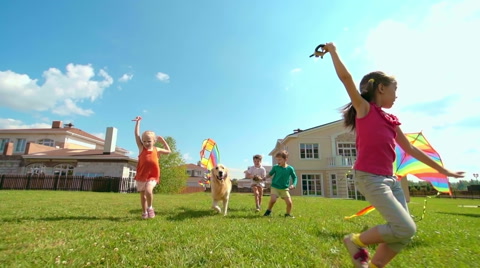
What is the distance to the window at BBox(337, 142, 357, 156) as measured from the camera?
31578mm

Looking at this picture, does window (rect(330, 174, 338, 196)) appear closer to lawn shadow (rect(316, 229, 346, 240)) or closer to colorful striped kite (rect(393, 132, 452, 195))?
colorful striped kite (rect(393, 132, 452, 195))

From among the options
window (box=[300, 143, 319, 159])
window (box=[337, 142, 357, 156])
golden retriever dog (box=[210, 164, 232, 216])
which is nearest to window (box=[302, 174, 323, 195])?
window (box=[300, 143, 319, 159])

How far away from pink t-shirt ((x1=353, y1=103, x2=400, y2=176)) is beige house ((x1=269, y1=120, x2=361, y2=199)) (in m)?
28.7

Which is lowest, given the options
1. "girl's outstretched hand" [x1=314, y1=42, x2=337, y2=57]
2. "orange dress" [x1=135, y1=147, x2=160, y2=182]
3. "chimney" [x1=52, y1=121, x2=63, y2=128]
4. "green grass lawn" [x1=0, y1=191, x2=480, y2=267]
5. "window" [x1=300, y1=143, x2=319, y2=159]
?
"green grass lawn" [x1=0, y1=191, x2=480, y2=267]

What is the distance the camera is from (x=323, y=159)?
3108cm

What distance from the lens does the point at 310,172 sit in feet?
101

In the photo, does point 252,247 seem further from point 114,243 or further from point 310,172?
point 310,172

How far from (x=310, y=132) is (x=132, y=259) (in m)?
30.7

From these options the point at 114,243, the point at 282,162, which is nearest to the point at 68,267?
the point at 114,243

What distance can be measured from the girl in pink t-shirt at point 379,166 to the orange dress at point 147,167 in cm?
467

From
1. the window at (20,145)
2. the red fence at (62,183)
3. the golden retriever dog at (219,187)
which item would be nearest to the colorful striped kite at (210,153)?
the golden retriever dog at (219,187)

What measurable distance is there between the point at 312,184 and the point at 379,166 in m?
29.8

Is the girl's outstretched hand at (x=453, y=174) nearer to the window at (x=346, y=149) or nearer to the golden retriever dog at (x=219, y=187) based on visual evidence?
the golden retriever dog at (x=219, y=187)

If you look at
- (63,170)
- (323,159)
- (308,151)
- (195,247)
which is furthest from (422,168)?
(63,170)
